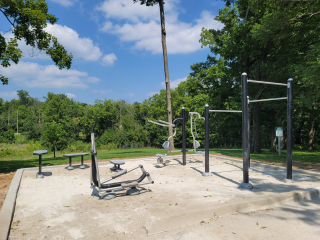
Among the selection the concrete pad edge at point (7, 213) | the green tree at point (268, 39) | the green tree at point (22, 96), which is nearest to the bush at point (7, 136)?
the green tree at point (268, 39)

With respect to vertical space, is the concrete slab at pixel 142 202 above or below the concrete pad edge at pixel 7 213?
below

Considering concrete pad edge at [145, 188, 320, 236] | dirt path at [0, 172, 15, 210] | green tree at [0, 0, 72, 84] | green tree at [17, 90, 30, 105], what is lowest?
dirt path at [0, 172, 15, 210]

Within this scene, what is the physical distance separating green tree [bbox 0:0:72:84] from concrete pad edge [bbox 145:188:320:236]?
24.8 feet

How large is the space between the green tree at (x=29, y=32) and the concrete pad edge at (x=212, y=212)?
757 cm

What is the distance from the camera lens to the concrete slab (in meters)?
3.29

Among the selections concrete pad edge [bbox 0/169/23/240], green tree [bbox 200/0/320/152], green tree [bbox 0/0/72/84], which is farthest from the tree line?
concrete pad edge [bbox 0/169/23/240]

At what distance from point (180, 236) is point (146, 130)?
135ft

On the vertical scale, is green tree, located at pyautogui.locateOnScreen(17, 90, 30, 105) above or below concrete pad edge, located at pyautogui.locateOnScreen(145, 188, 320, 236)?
above

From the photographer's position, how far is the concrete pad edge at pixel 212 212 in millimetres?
3229

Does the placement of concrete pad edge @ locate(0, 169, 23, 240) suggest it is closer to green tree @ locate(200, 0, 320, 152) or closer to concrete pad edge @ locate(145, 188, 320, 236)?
concrete pad edge @ locate(145, 188, 320, 236)

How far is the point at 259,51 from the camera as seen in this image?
1305 centimetres

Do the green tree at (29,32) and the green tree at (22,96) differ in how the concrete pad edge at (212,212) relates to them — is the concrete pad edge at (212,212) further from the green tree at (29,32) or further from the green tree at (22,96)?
the green tree at (22,96)

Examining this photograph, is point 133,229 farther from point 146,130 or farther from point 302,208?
point 146,130

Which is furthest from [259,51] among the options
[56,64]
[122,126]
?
[122,126]
